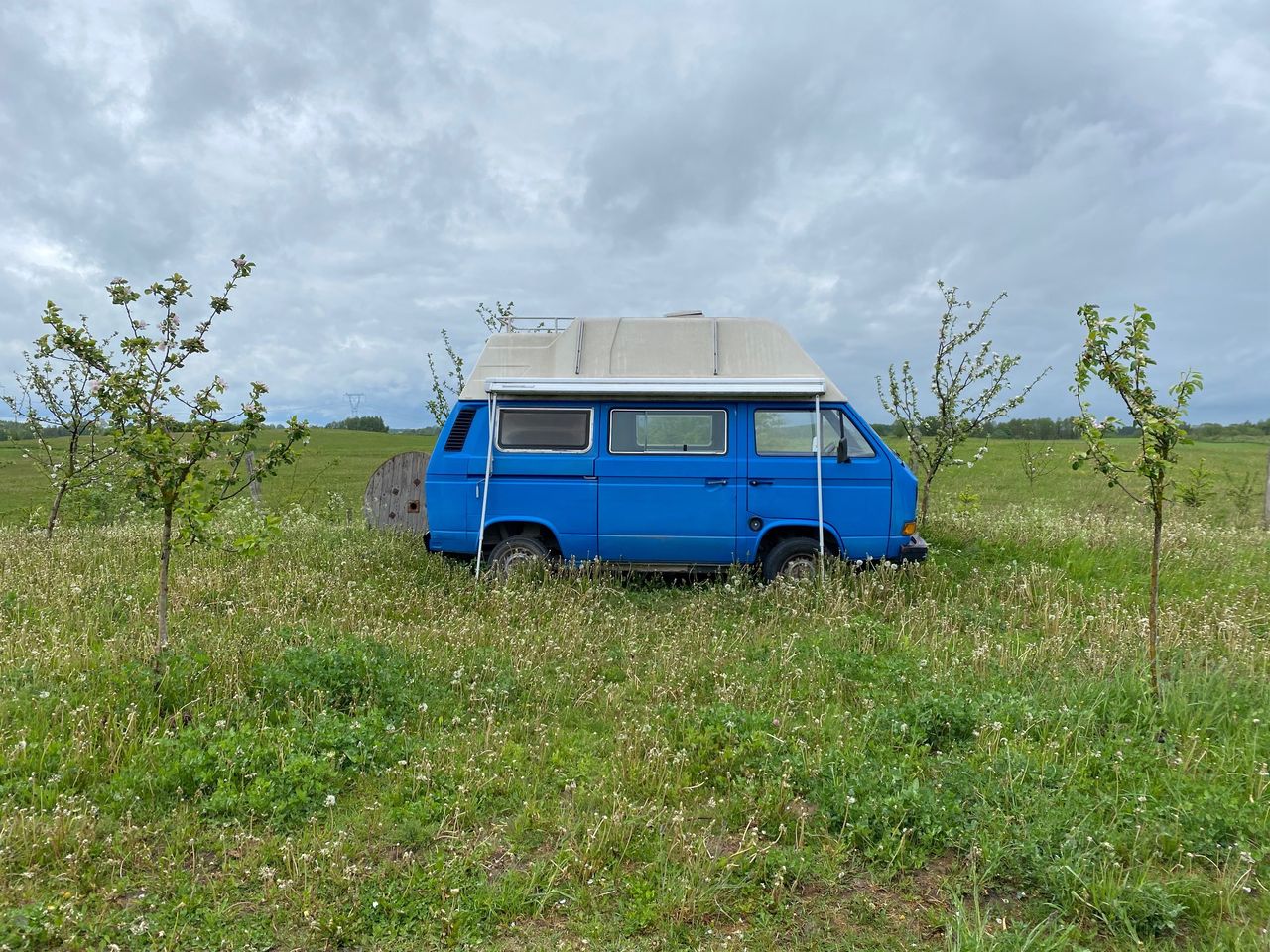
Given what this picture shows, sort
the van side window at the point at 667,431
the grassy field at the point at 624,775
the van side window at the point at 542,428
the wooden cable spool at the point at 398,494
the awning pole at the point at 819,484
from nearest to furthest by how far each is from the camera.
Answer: the grassy field at the point at 624,775 → the awning pole at the point at 819,484 → the van side window at the point at 667,431 → the van side window at the point at 542,428 → the wooden cable spool at the point at 398,494

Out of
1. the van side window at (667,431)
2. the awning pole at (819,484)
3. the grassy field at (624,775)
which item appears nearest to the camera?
the grassy field at (624,775)

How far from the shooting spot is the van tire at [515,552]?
761 cm

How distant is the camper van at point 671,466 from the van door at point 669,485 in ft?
0.05

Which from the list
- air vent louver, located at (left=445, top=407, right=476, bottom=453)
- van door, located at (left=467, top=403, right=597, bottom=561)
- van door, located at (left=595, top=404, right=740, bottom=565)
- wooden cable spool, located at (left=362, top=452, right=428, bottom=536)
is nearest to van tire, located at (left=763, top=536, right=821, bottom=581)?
van door, located at (left=595, top=404, right=740, bottom=565)

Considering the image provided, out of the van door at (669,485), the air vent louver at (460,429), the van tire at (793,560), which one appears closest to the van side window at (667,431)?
the van door at (669,485)

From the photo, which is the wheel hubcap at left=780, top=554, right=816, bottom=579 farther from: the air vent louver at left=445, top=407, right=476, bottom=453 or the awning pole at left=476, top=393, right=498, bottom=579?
the air vent louver at left=445, top=407, right=476, bottom=453

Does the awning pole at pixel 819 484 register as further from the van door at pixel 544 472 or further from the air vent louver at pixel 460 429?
the air vent louver at pixel 460 429

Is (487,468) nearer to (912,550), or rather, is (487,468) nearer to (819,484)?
(819,484)

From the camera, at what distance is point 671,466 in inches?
295

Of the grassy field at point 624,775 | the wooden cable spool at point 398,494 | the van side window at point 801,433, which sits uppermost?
the van side window at point 801,433

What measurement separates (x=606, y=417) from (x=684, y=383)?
991mm

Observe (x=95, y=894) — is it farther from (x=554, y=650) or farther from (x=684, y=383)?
(x=684, y=383)

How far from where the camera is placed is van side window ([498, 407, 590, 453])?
769cm

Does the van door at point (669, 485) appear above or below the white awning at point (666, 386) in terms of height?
below
